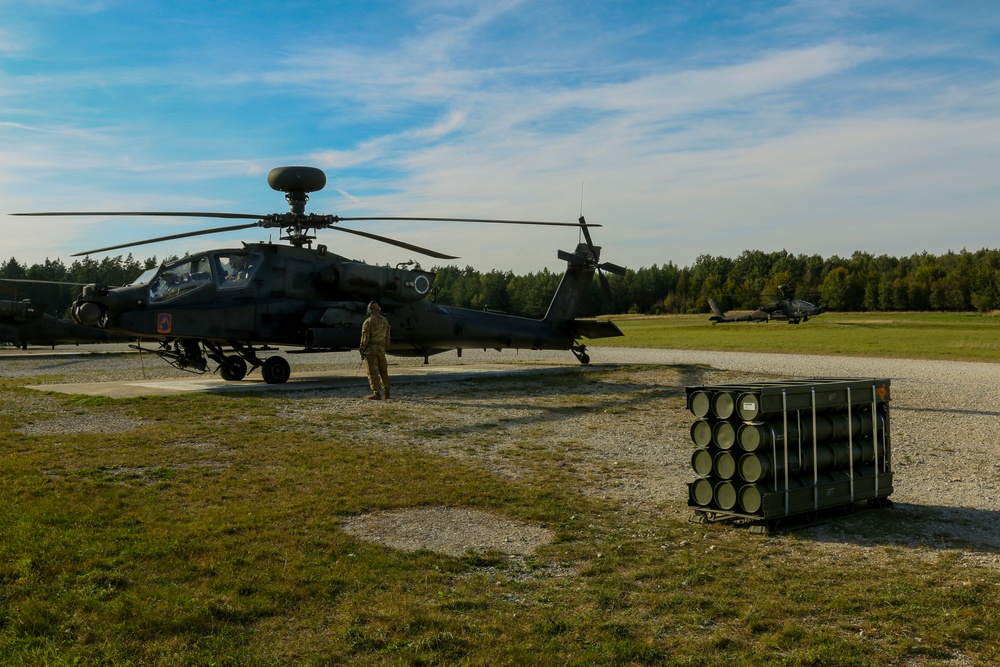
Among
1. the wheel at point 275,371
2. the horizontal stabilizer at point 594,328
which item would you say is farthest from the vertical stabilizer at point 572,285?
the wheel at point 275,371

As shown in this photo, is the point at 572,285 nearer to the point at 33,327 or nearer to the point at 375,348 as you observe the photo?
the point at 375,348

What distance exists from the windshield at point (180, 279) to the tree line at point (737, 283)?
170 feet

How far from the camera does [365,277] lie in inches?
733

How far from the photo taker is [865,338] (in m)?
39.1

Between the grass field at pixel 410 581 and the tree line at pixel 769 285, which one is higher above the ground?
the tree line at pixel 769 285

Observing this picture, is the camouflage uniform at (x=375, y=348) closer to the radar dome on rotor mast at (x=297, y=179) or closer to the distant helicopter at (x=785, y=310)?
the radar dome on rotor mast at (x=297, y=179)

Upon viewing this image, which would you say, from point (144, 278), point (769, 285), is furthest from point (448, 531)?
point (769, 285)

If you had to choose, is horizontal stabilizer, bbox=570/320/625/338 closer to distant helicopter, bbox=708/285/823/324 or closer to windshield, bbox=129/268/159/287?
windshield, bbox=129/268/159/287

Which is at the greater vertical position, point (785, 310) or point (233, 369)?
point (785, 310)

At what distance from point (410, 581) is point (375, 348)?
1020cm

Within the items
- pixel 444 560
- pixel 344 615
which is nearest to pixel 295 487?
pixel 444 560

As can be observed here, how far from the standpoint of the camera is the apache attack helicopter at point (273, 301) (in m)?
16.1

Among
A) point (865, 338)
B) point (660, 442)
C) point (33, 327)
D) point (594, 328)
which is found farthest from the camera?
point (865, 338)

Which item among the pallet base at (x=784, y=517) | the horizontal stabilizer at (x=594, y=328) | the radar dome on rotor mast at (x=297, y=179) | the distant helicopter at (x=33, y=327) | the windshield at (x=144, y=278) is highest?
the radar dome on rotor mast at (x=297, y=179)
